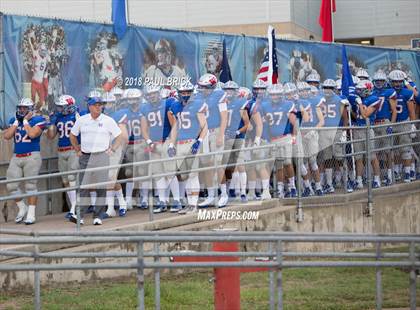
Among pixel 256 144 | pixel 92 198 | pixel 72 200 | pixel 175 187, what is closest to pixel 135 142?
pixel 175 187

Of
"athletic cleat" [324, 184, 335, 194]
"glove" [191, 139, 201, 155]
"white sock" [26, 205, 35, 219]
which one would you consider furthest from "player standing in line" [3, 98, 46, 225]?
"athletic cleat" [324, 184, 335, 194]

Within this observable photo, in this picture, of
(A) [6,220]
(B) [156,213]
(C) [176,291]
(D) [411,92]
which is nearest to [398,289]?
(C) [176,291]

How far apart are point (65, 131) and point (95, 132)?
2.55 feet

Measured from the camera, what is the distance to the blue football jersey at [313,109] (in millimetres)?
17153

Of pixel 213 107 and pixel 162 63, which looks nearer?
pixel 213 107

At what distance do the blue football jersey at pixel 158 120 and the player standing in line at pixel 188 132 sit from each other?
18cm

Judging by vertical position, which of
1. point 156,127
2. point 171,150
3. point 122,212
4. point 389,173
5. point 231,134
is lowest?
point 122,212

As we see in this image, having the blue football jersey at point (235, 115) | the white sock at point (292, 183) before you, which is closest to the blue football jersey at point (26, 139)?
the blue football jersey at point (235, 115)

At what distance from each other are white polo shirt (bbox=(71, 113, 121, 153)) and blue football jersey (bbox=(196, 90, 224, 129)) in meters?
1.40

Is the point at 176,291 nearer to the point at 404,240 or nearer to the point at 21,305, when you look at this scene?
the point at 21,305

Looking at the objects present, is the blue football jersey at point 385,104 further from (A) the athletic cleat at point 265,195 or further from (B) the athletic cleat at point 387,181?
(A) the athletic cleat at point 265,195

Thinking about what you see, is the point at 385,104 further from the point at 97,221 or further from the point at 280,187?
the point at 97,221

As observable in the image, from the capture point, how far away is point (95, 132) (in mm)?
14898

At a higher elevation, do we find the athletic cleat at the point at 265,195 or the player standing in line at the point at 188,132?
the player standing in line at the point at 188,132
